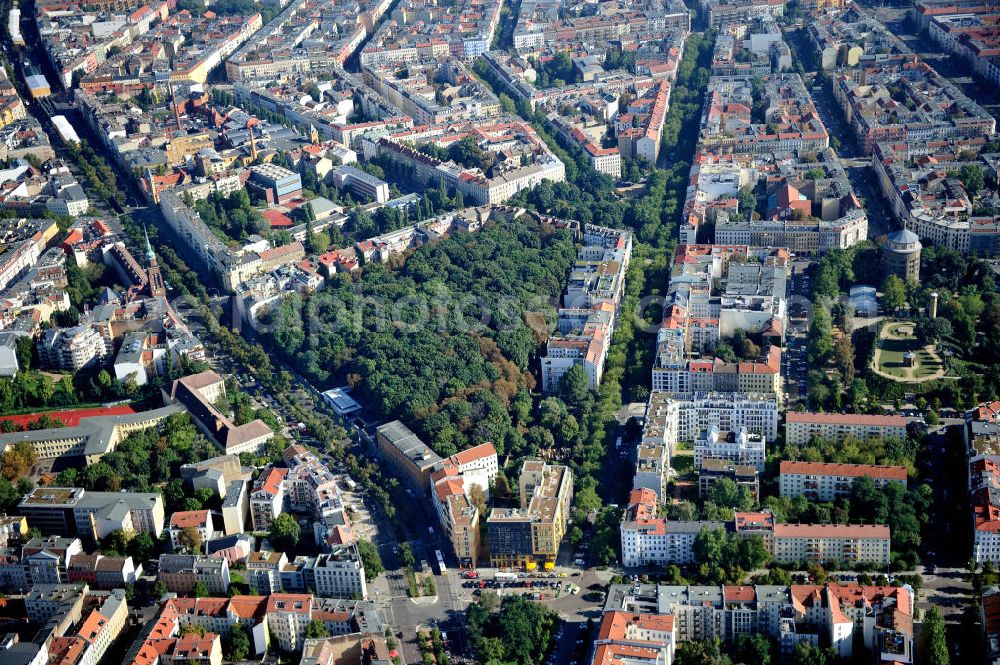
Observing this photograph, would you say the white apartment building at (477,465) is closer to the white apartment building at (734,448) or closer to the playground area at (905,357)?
the white apartment building at (734,448)

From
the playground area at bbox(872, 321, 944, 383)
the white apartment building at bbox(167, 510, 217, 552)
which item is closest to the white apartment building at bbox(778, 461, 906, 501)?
the playground area at bbox(872, 321, 944, 383)

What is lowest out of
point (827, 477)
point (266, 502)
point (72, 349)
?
point (72, 349)

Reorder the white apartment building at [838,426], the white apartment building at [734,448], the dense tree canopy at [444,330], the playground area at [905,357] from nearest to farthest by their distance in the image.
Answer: the white apartment building at [734,448] → the white apartment building at [838,426] → the dense tree canopy at [444,330] → the playground area at [905,357]

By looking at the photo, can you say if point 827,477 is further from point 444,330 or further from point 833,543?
point 444,330

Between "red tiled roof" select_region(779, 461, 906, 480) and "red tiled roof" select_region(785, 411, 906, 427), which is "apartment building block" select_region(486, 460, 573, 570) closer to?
"red tiled roof" select_region(779, 461, 906, 480)

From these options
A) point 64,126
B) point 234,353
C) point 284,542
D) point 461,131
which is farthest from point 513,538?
point 64,126

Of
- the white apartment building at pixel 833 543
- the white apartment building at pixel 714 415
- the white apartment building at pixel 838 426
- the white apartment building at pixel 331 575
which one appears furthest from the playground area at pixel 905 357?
the white apartment building at pixel 331 575

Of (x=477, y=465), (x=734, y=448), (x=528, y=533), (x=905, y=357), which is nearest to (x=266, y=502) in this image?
(x=477, y=465)
